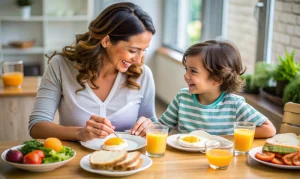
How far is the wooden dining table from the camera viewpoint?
1.62m

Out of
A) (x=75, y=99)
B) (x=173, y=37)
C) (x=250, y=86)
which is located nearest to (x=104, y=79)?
(x=75, y=99)

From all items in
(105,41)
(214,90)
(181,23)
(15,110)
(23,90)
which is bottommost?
(15,110)

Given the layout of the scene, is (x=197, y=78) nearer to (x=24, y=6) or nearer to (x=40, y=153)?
(x=40, y=153)

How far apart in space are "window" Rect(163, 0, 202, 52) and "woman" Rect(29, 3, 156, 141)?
2875mm

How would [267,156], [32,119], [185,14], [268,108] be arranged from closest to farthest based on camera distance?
[267,156]
[32,119]
[268,108]
[185,14]

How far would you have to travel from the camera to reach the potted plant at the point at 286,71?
3078 mm

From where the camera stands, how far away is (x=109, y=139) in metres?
1.84

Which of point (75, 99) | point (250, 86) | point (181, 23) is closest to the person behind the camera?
point (75, 99)

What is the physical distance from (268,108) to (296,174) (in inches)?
58.4

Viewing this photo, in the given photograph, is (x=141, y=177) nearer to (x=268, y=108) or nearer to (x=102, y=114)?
(x=102, y=114)

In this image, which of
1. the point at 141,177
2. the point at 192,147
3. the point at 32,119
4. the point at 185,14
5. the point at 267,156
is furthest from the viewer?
the point at 185,14

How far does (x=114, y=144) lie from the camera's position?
180 centimetres

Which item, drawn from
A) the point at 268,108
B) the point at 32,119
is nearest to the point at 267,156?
the point at 32,119

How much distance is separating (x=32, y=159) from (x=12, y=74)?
6.25 ft
